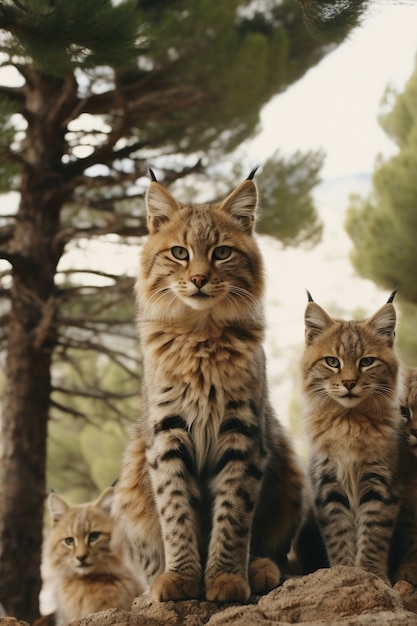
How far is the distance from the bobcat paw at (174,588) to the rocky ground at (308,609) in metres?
0.03

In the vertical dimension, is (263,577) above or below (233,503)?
below

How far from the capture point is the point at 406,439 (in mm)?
3309

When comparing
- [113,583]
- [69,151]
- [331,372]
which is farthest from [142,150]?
[331,372]

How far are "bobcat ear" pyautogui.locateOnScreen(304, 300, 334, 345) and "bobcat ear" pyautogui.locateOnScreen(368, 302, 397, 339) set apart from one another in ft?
0.60

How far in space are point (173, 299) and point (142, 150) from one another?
5.01m

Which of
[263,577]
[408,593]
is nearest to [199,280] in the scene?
[263,577]

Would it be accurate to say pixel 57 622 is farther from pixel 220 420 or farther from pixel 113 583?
pixel 220 420

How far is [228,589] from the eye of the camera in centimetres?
288

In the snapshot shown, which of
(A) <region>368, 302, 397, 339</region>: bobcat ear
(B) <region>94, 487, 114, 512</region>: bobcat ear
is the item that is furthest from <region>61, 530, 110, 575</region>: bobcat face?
(A) <region>368, 302, 397, 339</region>: bobcat ear

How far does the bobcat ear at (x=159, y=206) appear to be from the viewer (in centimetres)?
339

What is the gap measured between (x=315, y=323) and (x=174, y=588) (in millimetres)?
1200

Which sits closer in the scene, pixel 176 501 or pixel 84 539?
pixel 176 501

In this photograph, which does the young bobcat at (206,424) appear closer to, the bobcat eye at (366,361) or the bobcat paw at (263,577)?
the bobcat paw at (263,577)

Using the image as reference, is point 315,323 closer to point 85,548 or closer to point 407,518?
point 407,518
